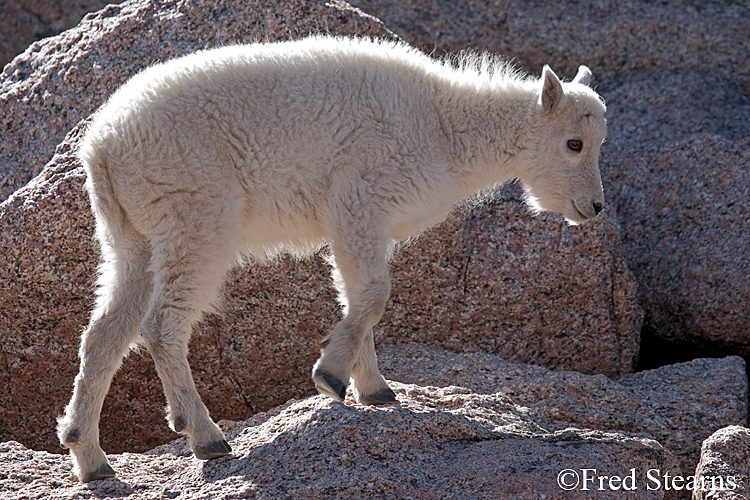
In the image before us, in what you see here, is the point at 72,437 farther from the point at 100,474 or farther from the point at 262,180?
the point at 262,180

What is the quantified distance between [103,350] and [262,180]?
4.41ft

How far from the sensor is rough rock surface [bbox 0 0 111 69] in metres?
10.7

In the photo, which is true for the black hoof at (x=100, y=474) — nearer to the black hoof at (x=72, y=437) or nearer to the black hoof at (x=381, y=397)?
the black hoof at (x=72, y=437)

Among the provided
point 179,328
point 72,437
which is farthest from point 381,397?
point 72,437

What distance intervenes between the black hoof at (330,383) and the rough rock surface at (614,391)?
1.34m

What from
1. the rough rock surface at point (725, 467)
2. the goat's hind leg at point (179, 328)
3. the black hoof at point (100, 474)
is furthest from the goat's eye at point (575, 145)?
the black hoof at point (100, 474)

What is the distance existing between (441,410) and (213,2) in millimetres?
4306

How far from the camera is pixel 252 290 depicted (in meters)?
6.43

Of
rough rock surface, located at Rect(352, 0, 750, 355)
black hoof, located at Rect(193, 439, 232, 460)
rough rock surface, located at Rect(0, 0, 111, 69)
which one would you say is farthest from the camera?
rough rock surface, located at Rect(0, 0, 111, 69)

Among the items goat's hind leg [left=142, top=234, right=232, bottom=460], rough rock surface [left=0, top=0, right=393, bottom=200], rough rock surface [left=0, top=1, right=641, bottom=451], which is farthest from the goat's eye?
goat's hind leg [left=142, top=234, right=232, bottom=460]

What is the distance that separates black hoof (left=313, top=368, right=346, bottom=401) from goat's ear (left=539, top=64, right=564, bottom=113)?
2.36 meters

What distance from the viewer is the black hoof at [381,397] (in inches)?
208

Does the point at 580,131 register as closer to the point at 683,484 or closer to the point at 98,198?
the point at 683,484

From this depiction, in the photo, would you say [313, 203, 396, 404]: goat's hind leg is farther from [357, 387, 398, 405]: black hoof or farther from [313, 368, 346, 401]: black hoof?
[357, 387, 398, 405]: black hoof
